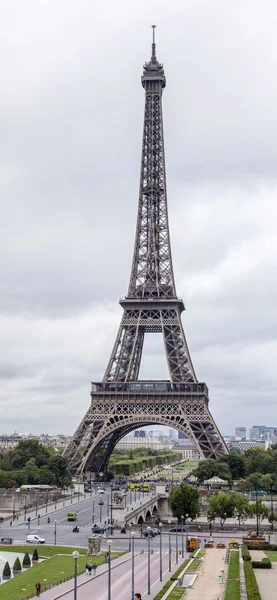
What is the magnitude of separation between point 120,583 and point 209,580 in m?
5.87

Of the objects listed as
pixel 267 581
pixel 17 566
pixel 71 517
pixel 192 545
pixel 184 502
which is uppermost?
pixel 184 502

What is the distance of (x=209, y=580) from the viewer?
5122 centimetres

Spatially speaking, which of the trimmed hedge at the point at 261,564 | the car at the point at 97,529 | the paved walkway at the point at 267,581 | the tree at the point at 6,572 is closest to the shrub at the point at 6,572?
the tree at the point at 6,572

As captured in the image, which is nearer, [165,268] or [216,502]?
[216,502]

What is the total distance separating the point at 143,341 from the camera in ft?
429

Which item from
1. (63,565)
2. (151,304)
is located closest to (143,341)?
(151,304)

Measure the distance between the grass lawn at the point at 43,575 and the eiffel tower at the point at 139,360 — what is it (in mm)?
50827

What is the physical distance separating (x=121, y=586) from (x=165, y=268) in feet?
265

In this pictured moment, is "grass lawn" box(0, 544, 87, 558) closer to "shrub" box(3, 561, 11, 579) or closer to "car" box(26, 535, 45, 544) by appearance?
"car" box(26, 535, 45, 544)

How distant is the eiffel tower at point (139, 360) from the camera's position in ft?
378

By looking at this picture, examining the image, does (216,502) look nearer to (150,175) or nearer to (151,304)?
(151,304)

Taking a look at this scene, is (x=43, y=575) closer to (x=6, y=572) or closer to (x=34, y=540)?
(x=6, y=572)

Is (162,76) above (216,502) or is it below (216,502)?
above

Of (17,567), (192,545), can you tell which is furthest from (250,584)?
(192,545)
